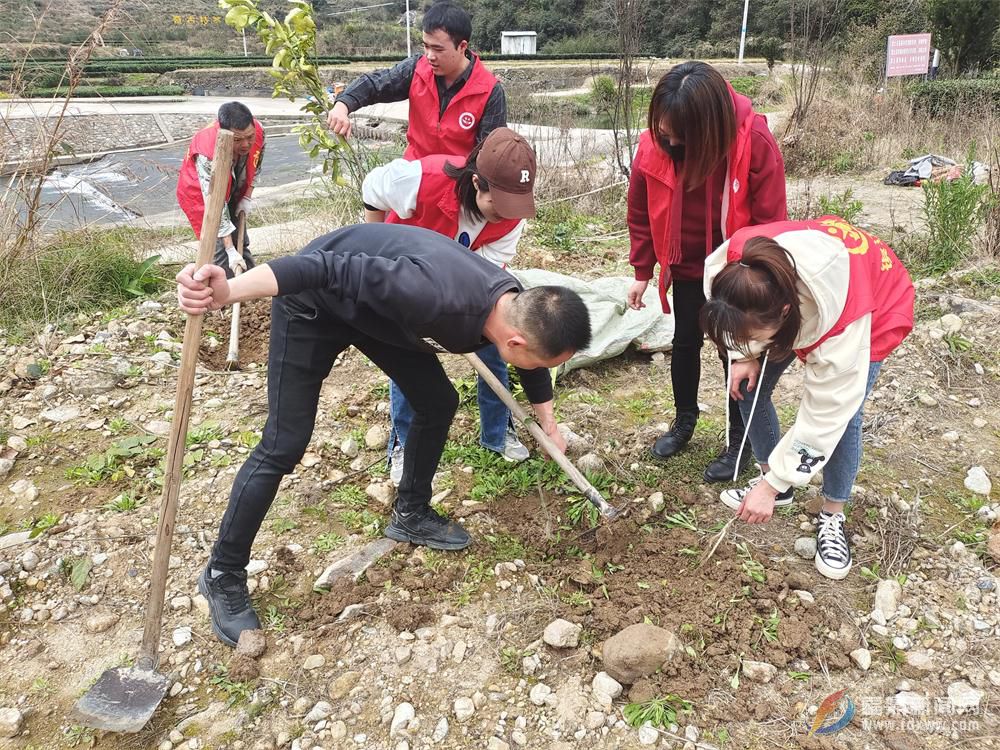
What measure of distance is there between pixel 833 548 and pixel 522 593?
105 centimetres

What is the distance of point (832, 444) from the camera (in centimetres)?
181

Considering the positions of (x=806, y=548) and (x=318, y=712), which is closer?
(x=318, y=712)

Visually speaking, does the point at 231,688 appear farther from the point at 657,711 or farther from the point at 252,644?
the point at 657,711

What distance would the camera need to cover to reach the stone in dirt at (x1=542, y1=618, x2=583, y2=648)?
2.04 metres

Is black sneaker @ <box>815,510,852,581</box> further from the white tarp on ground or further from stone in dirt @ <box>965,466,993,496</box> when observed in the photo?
the white tarp on ground

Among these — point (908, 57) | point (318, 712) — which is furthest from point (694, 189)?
point (908, 57)

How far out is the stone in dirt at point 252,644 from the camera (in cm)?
205

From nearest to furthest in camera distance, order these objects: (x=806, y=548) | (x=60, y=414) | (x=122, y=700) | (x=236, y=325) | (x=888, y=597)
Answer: (x=122, y=700) < (x=888, y=597) < (x=806, y=548) < (x=60, y=414) < (x=236, y=325)

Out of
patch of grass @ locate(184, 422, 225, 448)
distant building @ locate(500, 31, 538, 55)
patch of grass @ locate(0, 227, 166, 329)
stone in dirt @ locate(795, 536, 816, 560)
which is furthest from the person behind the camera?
distant building @ locate(500, 31, 538, 55)

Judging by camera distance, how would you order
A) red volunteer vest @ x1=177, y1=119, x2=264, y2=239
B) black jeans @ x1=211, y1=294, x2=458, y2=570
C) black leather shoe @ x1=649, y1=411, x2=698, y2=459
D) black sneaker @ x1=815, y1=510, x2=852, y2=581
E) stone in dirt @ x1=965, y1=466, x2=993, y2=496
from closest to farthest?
black jeans @ x1=211, y1=294, x2=458, y2=570 → black sneaker @ x1=815, y1=510, x2=852, y2=581 → stone in dirt @ x1=965, y1=466, x2=993, y2=496 → black leather shoe @ x1=649, y1=411, x2=698, y2=459 → red volunteer vest @ x1=177, y1=119, x2=264, y2=239

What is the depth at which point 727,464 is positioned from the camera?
2746 mm

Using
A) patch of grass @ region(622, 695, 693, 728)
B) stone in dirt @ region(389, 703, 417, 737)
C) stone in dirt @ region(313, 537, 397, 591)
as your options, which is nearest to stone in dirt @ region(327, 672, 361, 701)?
stone in dirt @ region(389, 703, 417, 737)

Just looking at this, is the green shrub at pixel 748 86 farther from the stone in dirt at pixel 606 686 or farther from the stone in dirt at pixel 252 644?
the stone in dirt at pixel 252 644

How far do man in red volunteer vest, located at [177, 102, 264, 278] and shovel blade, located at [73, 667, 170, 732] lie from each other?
82.6 inches
